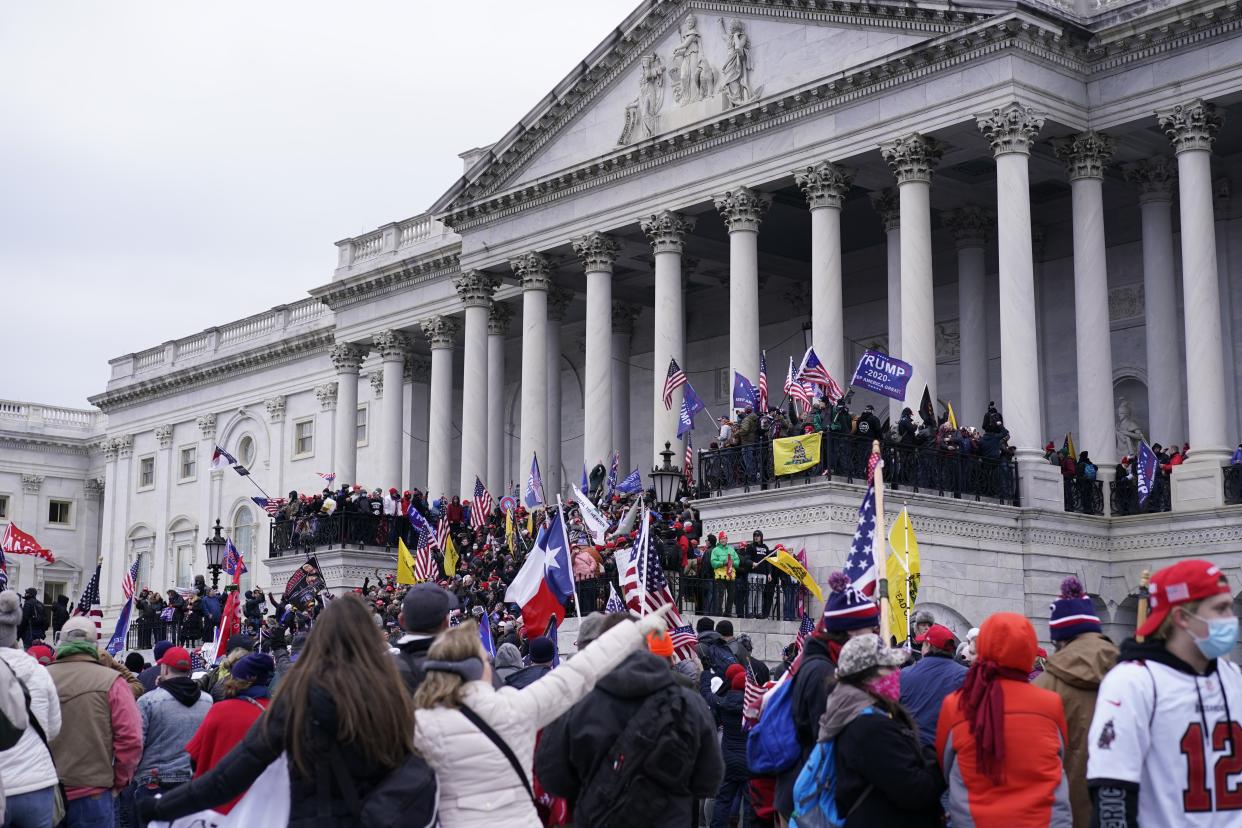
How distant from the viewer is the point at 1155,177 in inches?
1388

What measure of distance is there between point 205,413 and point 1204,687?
206 ft

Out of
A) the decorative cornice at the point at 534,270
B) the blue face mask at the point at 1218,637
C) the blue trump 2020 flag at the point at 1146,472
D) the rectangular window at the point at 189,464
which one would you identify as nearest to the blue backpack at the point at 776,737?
the blue face mask at the point at 1218,637

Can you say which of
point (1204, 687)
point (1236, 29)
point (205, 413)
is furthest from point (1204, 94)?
point (205, 413)

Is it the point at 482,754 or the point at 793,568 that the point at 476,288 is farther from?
the point at 482,754

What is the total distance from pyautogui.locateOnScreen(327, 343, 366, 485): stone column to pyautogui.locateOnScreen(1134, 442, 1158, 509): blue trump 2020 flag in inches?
1015

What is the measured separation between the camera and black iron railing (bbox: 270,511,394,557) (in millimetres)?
45406

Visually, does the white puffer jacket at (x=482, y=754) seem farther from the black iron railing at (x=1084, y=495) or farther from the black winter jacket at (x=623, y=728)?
the black iron railing at (x=1084, y=495)

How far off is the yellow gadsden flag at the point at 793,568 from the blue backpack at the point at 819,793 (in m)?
19.8

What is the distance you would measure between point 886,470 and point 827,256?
23.0ft

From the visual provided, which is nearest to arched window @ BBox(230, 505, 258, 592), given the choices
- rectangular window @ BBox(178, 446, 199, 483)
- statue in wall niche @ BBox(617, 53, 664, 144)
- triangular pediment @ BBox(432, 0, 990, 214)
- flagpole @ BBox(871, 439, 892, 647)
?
rectangular window @ BBox(178, 446, 199, 483)

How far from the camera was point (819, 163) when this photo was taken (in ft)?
119

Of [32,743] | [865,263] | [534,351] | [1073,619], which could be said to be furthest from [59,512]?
[1073,619]

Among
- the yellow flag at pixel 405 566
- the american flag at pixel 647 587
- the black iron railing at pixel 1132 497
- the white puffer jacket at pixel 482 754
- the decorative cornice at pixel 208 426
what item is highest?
the decorative cornice at pixel 208 426

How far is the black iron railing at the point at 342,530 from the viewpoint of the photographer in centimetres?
4541
